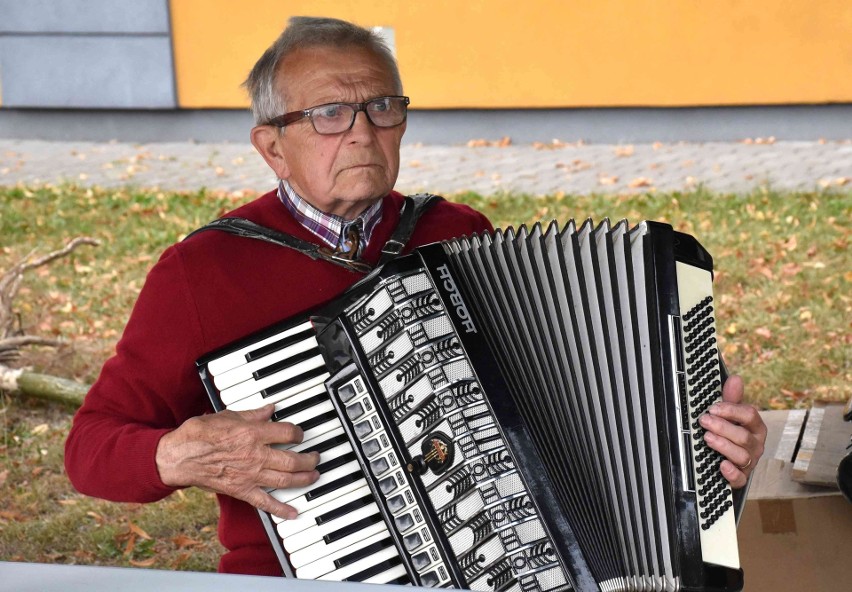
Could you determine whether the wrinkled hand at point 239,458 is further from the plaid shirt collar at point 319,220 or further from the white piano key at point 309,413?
the plaid shirt collar at point 319,220

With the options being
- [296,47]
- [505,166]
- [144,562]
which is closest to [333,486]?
[296,47]

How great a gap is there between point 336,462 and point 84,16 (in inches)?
309

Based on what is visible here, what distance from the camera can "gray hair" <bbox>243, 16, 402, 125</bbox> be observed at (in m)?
2.19

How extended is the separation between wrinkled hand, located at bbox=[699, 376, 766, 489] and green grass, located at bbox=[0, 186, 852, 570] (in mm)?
2242

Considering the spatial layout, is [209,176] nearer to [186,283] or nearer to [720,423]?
[186,283]

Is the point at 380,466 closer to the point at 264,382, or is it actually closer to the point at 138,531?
the point at 264,382

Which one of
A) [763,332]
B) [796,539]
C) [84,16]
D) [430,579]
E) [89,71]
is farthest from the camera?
[89,71]

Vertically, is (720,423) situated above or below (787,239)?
above

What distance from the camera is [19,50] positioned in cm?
880

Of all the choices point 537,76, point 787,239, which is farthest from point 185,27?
point 787,239

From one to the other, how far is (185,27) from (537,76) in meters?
2.95

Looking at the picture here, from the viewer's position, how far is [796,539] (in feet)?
8.16

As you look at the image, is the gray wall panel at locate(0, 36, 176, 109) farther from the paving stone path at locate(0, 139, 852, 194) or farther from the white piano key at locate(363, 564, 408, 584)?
the white piano key at locate(363, 564, 408, 584)

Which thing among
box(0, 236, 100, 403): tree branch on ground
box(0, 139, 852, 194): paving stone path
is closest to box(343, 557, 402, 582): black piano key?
box(0, 236, 100, 403): tree branch on ground
